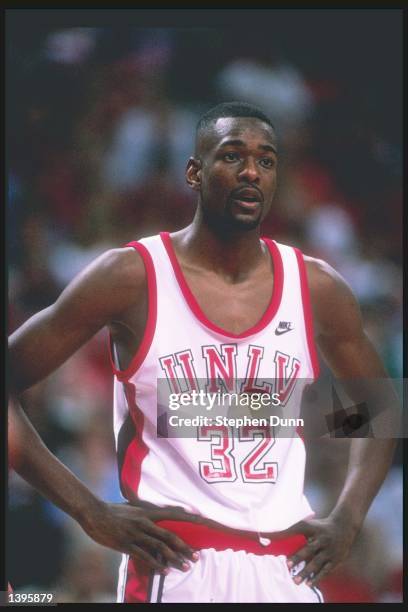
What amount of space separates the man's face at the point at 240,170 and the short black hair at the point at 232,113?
0.02m

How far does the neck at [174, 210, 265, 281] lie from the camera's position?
2.89 metres

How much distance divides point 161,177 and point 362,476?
1.28 metres

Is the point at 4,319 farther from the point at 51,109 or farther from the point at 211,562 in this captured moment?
the point at 211,562

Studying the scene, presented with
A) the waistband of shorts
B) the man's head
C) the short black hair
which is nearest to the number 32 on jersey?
the waistband of shorts

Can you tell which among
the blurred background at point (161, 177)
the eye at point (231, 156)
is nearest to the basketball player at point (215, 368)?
the eye at point (231, 156)

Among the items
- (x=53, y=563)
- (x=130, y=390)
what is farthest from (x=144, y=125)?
(x=53, y=563)

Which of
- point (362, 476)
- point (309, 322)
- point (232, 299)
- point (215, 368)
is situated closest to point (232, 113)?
point (232, 299)

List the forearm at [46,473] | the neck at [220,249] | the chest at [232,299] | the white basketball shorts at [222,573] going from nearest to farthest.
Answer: the white basketball shorts at [222,573]
the forearm at [46,473]
the chest at [232,299]
the neck at [220,249]

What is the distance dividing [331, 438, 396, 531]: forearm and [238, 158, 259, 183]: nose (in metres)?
0.94

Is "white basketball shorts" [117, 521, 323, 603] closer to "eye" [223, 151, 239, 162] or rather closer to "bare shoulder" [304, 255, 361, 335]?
"bare shoulder" [304, 255, 361, 335]

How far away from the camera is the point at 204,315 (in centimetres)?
277

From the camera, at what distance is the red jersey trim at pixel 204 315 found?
2.76 m

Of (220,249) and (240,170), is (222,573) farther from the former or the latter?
(240,170)

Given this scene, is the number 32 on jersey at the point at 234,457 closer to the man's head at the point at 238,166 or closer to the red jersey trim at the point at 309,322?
the red jersey trim at the point at 309,322
